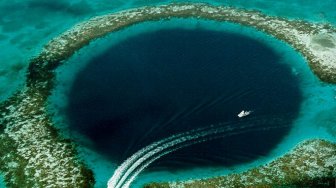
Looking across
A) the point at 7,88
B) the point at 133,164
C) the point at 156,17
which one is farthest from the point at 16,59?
the point at 133,164

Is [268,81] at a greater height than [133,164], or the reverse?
[268,81]

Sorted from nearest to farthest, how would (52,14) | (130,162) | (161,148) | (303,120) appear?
(130,162) → (161,148) → (303,120) → (52,14)

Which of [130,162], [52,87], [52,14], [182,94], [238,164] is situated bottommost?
[238,164]

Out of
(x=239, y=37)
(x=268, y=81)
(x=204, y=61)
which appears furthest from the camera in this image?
(x=239, y=37)

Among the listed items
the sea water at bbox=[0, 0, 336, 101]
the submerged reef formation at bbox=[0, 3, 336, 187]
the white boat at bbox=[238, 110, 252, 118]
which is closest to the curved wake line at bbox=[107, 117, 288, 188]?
the white boat at bbox=[238, 110, 252, 118]

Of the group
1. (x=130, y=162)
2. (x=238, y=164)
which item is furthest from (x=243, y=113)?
(x=130, y=162)

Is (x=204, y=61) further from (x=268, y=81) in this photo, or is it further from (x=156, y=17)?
(x=156, y=17)

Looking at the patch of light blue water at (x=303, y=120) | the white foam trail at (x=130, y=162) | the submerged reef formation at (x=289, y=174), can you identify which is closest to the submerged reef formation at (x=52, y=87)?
the submerged reef formation at (x=289, y=174)

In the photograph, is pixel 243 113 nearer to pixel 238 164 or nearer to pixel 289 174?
pixel 238 164
